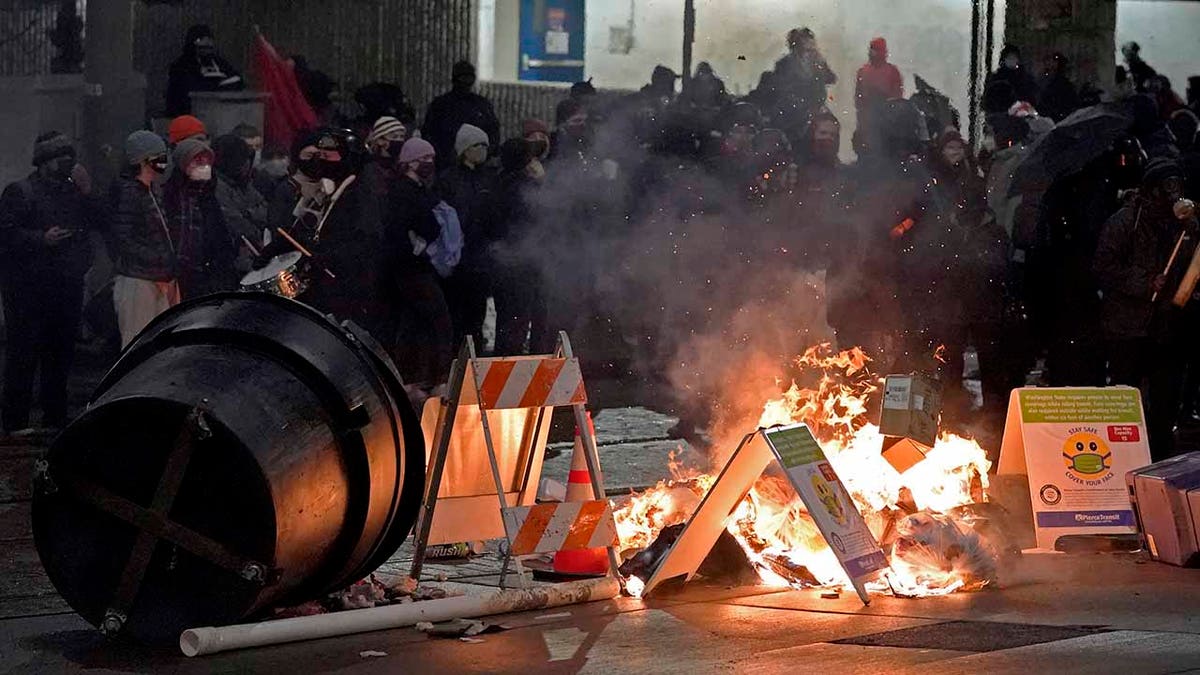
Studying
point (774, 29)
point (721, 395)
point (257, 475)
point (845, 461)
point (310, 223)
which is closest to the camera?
point (257, 475)

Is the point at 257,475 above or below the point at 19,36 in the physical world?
below

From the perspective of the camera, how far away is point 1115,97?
668 inches

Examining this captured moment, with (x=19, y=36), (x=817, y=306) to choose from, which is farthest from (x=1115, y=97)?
(x=19, y=36)

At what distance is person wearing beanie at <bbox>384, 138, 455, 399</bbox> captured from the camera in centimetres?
1256

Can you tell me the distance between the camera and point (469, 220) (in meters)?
13.4

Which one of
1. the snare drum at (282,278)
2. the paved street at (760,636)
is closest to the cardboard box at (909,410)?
the paved street at (760,636)

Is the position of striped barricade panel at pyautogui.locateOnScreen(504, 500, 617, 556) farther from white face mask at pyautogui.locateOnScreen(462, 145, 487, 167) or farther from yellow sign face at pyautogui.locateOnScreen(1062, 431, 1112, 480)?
white face mask at pyautogui.locateOnScreen(462, 145, 487, 167)

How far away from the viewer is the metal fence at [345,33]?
15.5 meters

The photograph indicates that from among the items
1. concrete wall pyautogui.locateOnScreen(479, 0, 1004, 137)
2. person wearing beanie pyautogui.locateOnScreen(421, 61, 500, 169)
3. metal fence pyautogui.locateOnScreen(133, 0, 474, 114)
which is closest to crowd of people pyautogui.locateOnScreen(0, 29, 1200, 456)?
concrete wall pyautogui.locateOnScreen(479, 0, 1004, 137)

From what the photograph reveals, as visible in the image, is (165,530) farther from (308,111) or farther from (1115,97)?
(1115,97)

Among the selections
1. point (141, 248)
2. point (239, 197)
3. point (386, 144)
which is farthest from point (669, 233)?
point (141, 248)

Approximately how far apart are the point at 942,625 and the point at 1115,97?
408 inches

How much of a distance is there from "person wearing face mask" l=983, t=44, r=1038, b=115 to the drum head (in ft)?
22.3

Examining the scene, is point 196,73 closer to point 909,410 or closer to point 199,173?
point 199,173
